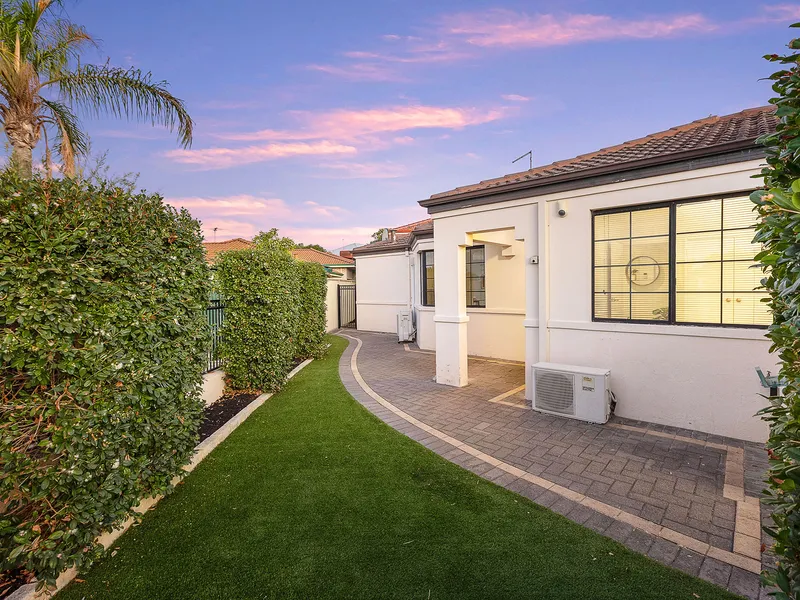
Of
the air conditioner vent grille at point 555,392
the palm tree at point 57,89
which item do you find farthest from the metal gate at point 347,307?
the air conditioner vent grille at point 555,392

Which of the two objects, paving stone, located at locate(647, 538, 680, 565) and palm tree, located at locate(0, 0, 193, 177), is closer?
paving stone, located at locate(647, 538, 680, 565)

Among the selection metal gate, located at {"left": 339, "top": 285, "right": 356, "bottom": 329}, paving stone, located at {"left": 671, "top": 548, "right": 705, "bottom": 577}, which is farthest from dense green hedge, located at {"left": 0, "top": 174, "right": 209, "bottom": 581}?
metal gate, located at {"left": 339, "top": 285, "right": 356, "bottom": 329}

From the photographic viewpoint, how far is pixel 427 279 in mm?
13406

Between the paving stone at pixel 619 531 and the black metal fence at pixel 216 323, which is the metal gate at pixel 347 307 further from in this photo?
the paving stone at pixel 619 531

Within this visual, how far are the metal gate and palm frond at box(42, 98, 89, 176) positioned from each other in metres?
14.2

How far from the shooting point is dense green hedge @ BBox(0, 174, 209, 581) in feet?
8.30

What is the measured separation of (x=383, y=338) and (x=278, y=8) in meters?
11.7

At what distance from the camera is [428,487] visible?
410 cm

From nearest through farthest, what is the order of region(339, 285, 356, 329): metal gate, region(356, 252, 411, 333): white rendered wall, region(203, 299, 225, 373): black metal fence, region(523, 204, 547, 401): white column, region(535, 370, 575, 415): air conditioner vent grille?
region(535, 370, 575, 415): air conditioner vent grille
region(523, 204, 547, 401): white column
region(203, 299, 225, 373): black metal fence
region(356, 252, 411, 333): white rendered wall
region(339, 285, 356, 329): metal gate

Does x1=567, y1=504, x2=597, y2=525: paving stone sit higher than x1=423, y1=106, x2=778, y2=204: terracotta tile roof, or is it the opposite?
x1=423, y1=106, x2=778, y2=204: terracotta tile roof

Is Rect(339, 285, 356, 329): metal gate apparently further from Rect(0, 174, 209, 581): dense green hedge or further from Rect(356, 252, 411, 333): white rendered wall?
Rect(0, 174, 209, 581): dense green hedge

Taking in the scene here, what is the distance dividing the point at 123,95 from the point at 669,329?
33.2 ft

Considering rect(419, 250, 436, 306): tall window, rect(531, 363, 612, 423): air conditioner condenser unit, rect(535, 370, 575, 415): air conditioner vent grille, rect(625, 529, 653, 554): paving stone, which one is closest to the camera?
rect(625, 529, 653, 554): paving stone

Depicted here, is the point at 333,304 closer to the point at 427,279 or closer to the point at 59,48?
the point at 427,279
